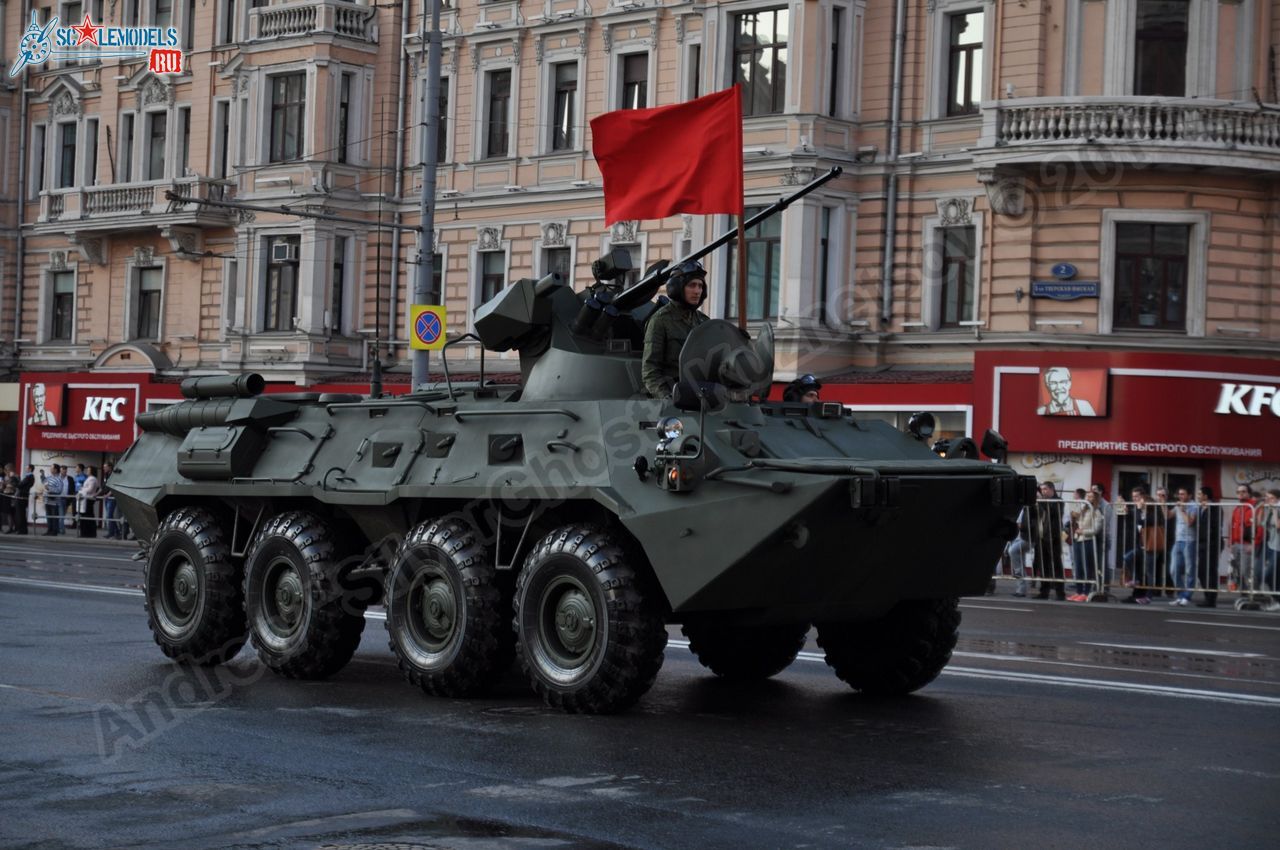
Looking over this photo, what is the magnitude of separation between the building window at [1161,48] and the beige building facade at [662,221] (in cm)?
4

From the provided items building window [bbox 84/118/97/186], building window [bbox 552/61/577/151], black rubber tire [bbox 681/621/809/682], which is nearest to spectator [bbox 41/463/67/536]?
building window [bbox 84/118/97/186]

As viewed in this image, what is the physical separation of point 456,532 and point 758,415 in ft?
6.14

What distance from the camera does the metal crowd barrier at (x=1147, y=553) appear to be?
23.2 m

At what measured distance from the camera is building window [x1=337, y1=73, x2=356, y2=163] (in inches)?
1560

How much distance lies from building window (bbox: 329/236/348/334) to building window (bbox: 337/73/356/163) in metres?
1.76

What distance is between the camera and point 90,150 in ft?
151

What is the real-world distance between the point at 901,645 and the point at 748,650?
1.16 m

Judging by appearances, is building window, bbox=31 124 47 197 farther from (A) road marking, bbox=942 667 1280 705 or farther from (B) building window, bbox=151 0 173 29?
(A) road marking, bbox=942 667 1280 705

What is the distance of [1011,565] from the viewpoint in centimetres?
2542

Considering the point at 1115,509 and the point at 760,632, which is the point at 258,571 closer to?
the point at 760,632

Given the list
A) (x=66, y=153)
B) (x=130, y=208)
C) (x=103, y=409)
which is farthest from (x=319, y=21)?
(x=66, y=153)

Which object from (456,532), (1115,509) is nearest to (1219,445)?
(1115,509)

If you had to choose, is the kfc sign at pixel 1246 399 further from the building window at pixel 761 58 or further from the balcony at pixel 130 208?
the balcony at pixel 130 208

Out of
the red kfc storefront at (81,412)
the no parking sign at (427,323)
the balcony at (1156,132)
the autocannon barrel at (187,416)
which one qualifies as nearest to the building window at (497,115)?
the red kfc storefront at (81,412)
